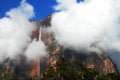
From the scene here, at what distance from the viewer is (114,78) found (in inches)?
5007

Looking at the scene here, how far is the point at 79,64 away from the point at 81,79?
367 inches

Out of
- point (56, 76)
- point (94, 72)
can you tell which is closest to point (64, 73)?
point (56, 76)

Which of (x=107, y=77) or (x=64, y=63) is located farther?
(x=64, y=63)

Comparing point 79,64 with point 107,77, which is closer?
point 107,77

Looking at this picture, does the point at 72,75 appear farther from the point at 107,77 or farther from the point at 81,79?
the point at 107,77

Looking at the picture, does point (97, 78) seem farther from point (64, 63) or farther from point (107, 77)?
point (64, 63)

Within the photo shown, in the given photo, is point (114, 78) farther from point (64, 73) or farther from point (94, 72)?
point (64, 73)

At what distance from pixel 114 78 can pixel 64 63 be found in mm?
21141

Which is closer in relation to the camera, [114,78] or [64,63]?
[114,78]

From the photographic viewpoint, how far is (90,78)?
12975 cm

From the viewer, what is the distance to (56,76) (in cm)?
12962

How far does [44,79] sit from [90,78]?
17857mm

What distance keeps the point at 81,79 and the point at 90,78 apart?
3.46 m

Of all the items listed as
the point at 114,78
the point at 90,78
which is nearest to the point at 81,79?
the point at 90,78
